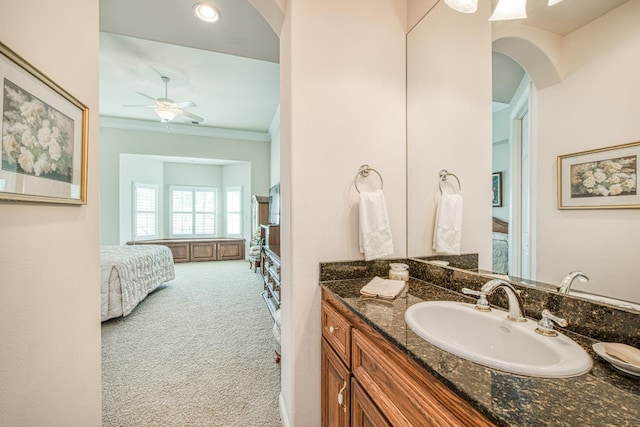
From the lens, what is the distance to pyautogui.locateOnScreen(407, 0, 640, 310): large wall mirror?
80 cm

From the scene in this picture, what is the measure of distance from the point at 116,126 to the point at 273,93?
3.80m

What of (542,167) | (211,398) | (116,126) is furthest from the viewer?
(116,126)

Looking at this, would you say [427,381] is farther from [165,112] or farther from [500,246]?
[165,112]

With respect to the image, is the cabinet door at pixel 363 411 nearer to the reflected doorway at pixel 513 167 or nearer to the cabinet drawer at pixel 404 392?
the cabinet drawer at pixel 404 392

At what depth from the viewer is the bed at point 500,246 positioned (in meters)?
1.17

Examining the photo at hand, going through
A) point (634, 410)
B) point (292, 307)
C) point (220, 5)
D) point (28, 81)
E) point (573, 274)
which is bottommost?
point (292, 307)

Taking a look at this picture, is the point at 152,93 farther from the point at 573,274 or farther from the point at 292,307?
the point at 573,274

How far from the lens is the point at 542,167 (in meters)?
1.01

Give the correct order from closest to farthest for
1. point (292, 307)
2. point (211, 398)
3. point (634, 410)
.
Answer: point (634, 410) < point (292, 307) < point (211, 398)

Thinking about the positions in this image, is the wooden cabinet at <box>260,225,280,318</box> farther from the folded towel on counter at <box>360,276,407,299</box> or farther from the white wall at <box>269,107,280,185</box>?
the white wall at <box>269,107,280,185</box>

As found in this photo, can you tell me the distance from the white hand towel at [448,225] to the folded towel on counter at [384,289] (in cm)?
35

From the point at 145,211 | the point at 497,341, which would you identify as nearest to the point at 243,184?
the point at 145,211

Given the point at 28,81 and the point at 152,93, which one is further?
the point at 152,93

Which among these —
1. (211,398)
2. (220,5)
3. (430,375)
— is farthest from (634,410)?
(220,5)
